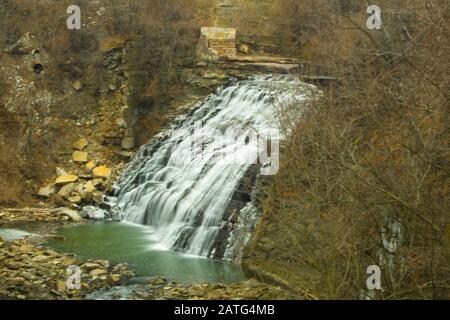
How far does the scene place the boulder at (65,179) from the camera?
1698 cm

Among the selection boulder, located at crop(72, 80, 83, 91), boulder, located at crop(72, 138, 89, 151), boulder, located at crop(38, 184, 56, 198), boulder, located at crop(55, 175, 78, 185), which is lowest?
boulder, located at crop(38, 184, 56, 198)

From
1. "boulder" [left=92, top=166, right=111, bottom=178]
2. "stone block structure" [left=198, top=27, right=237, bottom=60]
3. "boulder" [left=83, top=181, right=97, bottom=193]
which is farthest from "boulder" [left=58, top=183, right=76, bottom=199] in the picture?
"stone block structure" [left=198, top=27, right=237, bottom=60]

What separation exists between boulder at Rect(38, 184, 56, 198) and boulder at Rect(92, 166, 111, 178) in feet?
4.17

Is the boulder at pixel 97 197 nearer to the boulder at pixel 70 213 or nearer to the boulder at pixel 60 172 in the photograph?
the boulder at pixel 70 213

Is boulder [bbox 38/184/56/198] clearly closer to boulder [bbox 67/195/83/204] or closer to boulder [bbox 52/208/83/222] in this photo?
boulder [bbox 67/195/83/204]

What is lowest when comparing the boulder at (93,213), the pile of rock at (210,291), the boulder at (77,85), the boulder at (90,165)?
the pile of rock at (210,291)

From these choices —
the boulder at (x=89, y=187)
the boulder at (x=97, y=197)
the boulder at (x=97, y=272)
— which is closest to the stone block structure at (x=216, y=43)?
the boulder at (x=89, y=187)

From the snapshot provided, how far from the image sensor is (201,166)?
15117mm

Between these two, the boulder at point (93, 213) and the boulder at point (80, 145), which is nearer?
the boulder at point (93, 213)

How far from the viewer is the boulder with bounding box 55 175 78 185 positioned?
669 inches

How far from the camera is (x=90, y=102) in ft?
63.7

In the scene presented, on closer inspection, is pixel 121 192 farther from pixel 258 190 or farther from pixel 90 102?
pixel 258 190
